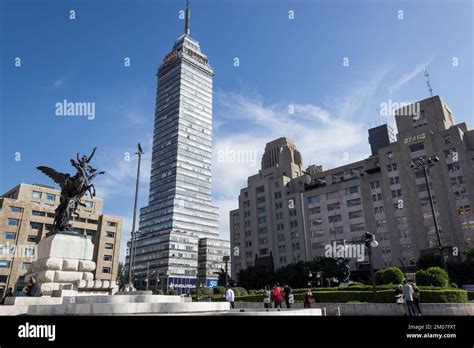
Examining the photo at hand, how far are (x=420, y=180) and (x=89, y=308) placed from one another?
65573 mm

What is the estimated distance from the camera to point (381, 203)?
Result: 68.4m

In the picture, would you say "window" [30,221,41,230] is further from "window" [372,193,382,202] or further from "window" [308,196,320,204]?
"window" [372,193,382,202]

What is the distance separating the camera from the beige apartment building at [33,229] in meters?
61.6

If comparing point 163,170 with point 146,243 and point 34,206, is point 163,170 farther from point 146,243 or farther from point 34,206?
point 34,206

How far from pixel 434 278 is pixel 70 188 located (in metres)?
23.4

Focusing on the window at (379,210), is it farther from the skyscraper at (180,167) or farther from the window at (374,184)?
the skyscraper at (180,167)

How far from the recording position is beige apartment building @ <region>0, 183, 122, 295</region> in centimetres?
6159

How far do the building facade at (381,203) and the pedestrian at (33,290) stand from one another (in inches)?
1847

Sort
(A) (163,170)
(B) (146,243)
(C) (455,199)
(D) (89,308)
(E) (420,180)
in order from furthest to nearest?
(A) (163,170) → (B) (146,243) → (E) (420,180) → (C) (455,199) → (D) (89,308)

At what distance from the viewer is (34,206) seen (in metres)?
68.9

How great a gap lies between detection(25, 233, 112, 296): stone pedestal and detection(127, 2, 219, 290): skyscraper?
105 m
